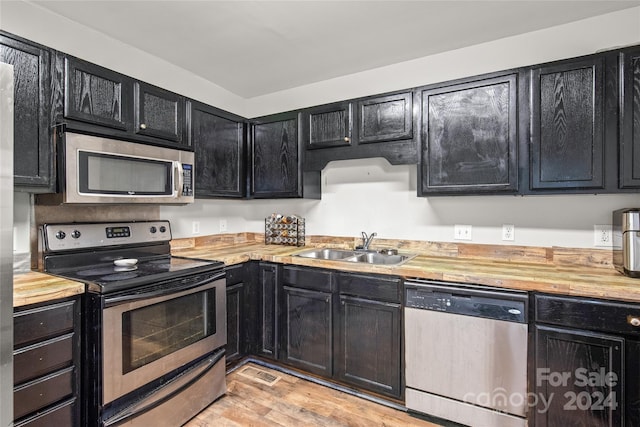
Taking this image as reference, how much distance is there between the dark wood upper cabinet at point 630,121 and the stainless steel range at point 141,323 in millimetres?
2479

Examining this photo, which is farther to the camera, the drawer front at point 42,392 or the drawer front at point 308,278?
the drawer front at point 308,278

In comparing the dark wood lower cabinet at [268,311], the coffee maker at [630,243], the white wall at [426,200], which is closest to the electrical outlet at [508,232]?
the white wall at [426,200]

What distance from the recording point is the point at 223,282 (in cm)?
224

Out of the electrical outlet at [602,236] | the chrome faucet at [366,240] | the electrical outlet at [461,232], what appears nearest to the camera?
the electrical outlet at [602,236]

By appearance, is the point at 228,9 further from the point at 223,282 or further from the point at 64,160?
the point at 223,282

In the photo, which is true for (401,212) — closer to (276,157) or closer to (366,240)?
(366,240)

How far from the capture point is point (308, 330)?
238cm

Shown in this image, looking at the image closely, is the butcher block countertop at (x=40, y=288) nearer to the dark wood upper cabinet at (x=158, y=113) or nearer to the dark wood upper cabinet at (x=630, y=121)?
the dark wood upper cabinet at (x=158, y=113)

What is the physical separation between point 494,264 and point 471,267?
0.23 meters

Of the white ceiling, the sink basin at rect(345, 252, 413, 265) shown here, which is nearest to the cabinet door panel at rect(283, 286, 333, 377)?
the sink basin at rect(345, 252, 413, 265)

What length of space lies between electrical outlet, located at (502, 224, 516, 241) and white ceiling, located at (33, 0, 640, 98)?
4.45ft

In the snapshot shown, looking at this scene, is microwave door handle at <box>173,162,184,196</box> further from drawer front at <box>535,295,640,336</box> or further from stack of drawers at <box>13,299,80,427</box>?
drawer front at <box>535,295,640,336</box>

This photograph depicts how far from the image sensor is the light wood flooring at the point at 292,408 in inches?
76.5

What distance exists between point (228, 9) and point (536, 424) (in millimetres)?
2907
